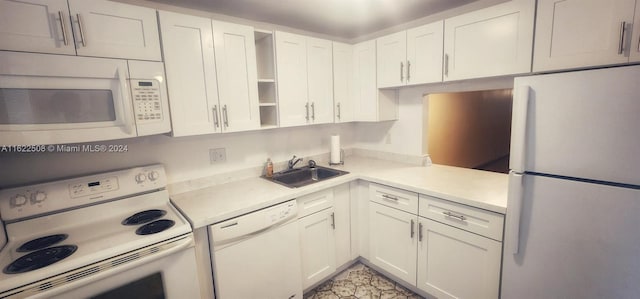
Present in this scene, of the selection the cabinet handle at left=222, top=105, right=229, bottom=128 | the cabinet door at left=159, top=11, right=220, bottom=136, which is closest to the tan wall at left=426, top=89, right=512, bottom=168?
the cabinet handle at left=222, top=105, right=229, bottom=128

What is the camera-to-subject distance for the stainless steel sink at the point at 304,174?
7.87 ft

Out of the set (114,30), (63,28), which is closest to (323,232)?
(114,30)

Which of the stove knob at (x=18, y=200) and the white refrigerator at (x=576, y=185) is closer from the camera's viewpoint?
the white refrigerator at (x=576, y=185)

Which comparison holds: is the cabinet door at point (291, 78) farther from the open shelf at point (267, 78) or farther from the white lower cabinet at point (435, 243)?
the white lower cabinet at point (435, 243)

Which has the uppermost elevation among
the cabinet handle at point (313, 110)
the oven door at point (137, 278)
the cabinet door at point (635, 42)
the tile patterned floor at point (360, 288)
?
the cabinet door at point (635, 42)

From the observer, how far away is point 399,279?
2.20 metres

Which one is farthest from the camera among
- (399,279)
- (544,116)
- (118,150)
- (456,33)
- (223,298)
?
(399,279)

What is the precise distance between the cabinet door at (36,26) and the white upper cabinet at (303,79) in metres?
1.21

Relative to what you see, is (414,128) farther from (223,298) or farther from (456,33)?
(223,298)

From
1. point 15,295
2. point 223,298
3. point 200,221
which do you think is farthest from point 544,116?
point 15,295

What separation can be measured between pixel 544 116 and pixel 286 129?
74.8 inches

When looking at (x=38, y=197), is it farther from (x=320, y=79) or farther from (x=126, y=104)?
(x=320, y=79)

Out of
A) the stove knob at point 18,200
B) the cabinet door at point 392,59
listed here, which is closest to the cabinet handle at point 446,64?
the cabinet door at point 392,59

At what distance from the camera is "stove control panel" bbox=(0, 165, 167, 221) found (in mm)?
1359
